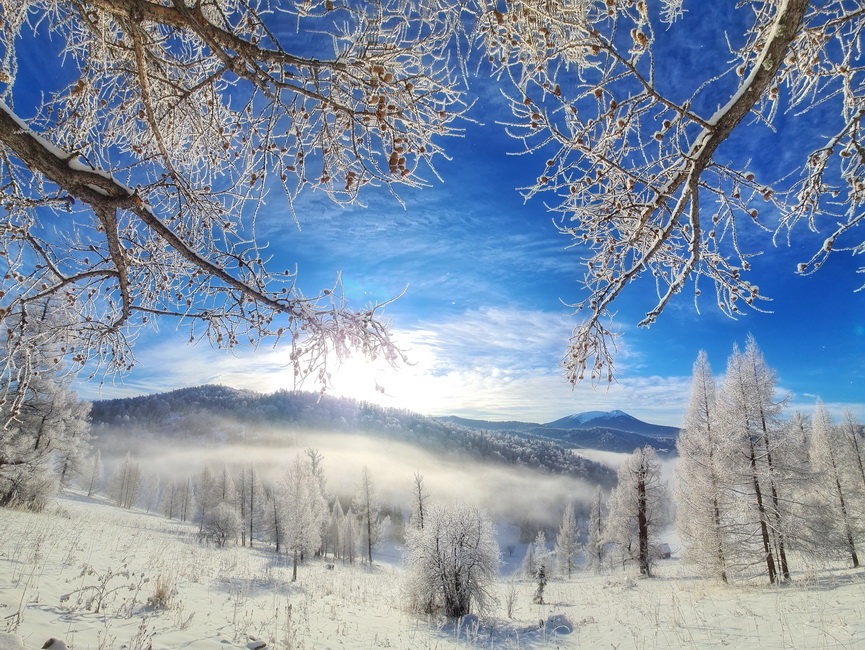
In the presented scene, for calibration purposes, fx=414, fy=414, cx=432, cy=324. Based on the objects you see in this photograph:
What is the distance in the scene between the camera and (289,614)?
7926mm

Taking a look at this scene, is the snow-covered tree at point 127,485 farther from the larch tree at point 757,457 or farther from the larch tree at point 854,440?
the larch tree at point 854,440

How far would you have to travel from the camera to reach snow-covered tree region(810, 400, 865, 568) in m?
20.4

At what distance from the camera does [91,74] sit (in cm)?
355

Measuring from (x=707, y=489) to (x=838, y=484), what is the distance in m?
11.6

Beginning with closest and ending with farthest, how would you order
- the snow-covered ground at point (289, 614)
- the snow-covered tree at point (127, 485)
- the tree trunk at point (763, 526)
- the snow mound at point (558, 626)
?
the snow-covered ground at point (289, 614), the snow mound at point (558, 626), the tree trunk at point (763, 526), the snow-covered tree at point (127, 485)

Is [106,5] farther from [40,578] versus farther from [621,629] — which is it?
[621,629]

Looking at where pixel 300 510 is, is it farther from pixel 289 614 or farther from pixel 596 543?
pixel 596 543

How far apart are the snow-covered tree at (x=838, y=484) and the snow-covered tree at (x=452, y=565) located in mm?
14471

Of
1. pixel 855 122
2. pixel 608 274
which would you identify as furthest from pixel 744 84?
pixel 855 122

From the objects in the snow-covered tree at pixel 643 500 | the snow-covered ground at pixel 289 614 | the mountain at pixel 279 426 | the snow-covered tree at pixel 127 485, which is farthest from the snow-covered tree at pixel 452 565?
the mountain at pixel 279 426

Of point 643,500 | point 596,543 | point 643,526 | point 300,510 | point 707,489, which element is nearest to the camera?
point 707,489

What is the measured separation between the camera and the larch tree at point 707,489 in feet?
55.8

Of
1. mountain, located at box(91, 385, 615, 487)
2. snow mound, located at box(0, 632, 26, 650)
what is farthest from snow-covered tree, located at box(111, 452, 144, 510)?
snow mound, located at box(0, 632, 26, 650)

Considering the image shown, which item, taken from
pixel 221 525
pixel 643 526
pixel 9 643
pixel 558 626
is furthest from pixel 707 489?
pixel 221 525
